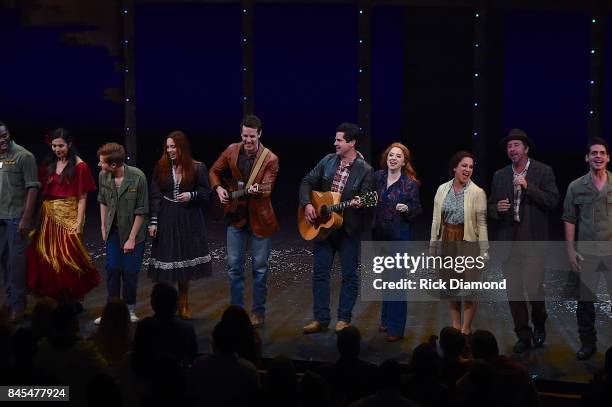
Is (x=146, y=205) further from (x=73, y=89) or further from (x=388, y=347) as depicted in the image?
(x=73, y=89)

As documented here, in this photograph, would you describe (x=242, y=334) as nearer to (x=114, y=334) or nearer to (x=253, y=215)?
(x=114, y=334)

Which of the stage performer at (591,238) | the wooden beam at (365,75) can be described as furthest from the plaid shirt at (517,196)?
the wooden beam at (365,75)

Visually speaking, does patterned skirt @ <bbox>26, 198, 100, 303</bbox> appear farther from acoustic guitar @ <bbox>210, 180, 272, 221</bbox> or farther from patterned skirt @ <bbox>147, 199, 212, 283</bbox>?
acoustic guitar @ <bbox>210, 180, 272, 221</bbox>

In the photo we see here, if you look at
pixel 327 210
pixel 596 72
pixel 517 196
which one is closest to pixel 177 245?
pixel 327 210

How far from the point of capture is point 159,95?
11664 mm

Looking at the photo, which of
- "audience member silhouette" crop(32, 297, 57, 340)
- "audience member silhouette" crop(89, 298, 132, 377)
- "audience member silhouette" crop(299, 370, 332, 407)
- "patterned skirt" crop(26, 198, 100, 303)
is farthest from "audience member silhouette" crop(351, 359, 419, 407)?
"patterned skirt" crop(26, 198, 100, 303)

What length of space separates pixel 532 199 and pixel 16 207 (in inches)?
143

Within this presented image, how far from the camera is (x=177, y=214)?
7137 millimetres

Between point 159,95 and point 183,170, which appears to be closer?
point 183,170

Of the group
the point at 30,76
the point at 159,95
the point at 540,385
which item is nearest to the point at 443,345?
the point at 540,385

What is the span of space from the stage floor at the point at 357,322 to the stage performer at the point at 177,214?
1.34 ft

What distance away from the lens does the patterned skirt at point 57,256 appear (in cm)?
715

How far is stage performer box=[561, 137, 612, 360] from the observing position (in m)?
6.18

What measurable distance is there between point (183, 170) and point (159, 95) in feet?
15.7
